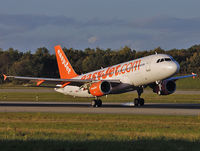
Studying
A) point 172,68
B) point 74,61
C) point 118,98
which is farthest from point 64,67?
point 74,61

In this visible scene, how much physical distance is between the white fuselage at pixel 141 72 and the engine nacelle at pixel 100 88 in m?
0.88

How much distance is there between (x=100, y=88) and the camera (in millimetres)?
41281

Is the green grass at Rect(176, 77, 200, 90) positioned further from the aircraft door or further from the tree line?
the aircraft door

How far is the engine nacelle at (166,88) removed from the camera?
42716 mm

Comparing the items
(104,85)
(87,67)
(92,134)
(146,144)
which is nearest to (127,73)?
(104,85)

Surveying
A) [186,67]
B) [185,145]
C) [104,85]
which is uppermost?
[186,67]

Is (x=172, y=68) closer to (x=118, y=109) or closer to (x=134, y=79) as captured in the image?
(x=134, y=79)

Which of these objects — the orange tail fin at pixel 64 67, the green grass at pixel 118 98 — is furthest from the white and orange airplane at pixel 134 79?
the green grass at pixel 118 98

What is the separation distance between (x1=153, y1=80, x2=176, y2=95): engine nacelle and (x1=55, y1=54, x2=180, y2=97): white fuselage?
206 centimetres

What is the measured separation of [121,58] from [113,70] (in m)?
91.3

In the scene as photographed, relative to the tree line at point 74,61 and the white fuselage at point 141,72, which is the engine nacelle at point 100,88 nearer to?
the white fuselage at point 141,72

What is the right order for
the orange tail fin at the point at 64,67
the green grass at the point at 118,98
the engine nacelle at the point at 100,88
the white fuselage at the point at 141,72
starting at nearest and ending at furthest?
the white fuselage at the point at 141,72 < the engine nacelle at the point at 100,88 < the orange tail fin at the point at 64,67 < the green grass at the point at 118,98

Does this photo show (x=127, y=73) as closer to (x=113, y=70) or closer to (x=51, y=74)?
(x=113, y=70)

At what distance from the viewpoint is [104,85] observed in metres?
42.2
